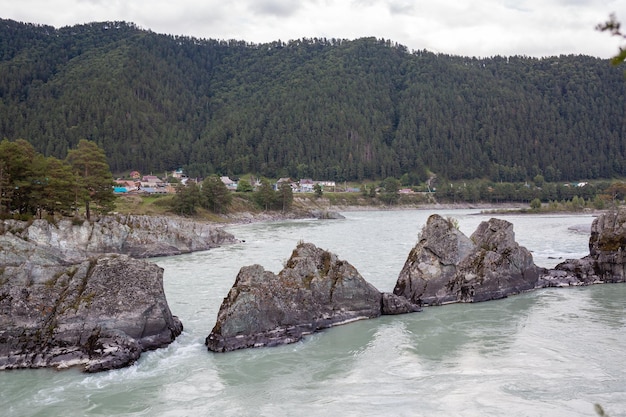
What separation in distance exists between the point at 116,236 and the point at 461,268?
125ft

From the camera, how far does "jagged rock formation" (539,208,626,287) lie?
113ft

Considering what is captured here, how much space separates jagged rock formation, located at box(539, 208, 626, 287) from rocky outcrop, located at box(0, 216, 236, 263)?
38897 millimetres

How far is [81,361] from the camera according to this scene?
64.5 feet

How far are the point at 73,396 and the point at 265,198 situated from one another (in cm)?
11223

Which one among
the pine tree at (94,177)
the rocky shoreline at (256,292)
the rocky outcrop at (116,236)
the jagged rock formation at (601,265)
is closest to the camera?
the rocky shoreline at (256,292)

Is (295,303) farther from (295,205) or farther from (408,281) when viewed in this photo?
(295,205)

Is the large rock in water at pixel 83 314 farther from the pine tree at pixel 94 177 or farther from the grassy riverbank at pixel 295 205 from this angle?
the grassy riverbank at pixel 295 205

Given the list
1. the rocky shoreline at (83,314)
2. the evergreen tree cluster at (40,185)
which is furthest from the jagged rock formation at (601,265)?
the evergreen tree cluster at (40,185)

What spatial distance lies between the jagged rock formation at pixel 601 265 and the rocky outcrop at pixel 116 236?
3890cm

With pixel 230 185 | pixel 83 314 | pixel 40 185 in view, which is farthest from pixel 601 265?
pixel 230 185

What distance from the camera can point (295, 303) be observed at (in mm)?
23875

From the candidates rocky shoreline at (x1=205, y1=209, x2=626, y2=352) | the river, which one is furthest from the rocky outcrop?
rocky shoreline at (x1=205, y1=209, x2=626, y2=352)

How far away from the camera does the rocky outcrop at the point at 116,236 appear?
1854 inches

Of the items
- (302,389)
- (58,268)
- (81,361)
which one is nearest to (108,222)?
(58,268)
